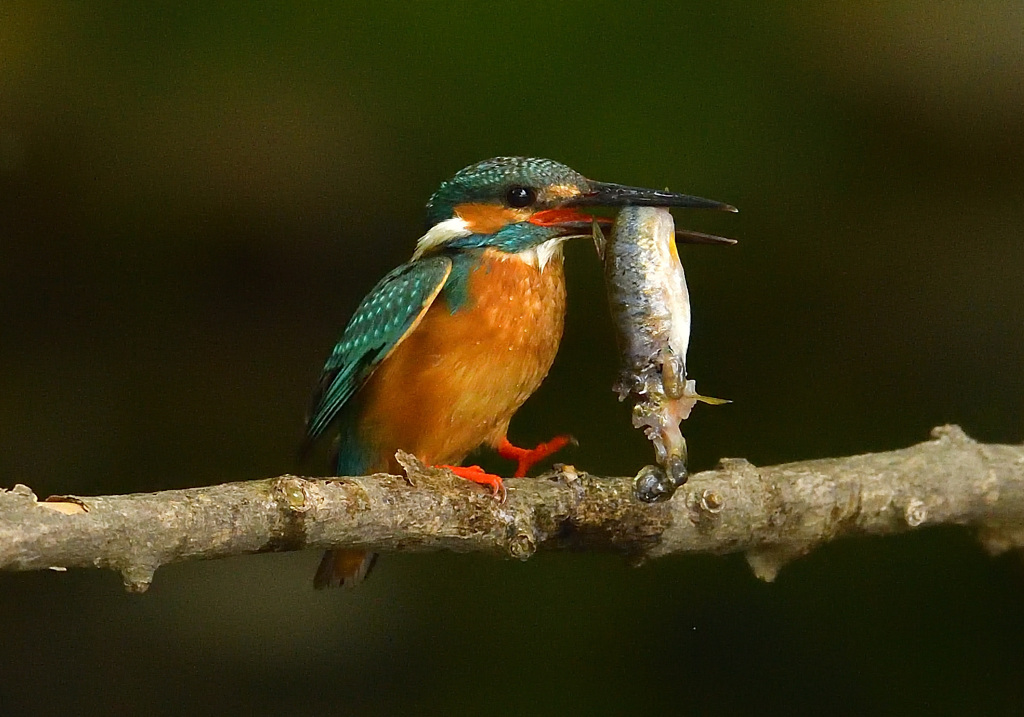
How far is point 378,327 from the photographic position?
71.5 inches

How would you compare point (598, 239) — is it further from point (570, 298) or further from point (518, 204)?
point (570, 298)

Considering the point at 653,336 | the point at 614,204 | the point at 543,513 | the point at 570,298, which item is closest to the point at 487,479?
the point at 543,513

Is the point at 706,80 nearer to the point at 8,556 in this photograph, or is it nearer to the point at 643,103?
the point at 643,103

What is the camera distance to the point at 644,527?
1615 mm

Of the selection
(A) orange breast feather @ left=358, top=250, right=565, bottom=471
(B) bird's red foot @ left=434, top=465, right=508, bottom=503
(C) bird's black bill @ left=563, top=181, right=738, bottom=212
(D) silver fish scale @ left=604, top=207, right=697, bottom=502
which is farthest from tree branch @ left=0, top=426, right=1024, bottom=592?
(C) bird's black bill @ left=563, top=181, right=738, bottom=212

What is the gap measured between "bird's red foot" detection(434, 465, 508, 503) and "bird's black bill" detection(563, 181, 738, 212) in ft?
1.45

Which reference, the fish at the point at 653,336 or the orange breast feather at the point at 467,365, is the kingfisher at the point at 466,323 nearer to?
the orange breast feather at the point at 467,365

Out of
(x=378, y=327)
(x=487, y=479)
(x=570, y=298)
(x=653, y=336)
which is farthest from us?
(x=570, y=298)

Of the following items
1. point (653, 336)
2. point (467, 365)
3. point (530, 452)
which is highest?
point (653, 336)

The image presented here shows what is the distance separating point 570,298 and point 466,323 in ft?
1.67

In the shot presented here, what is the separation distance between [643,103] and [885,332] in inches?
26.5

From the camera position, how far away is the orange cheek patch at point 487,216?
1850 mm

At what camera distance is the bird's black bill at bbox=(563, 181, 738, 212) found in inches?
67.0

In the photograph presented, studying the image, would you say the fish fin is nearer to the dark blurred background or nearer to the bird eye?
the bird eye
